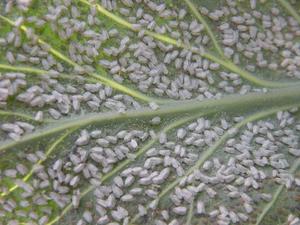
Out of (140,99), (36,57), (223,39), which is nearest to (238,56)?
(223,39)

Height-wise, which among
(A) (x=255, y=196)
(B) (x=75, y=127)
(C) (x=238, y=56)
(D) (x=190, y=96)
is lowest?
(A) (x=255, y=196)

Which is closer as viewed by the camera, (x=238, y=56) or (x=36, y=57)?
(x=36, y=57)

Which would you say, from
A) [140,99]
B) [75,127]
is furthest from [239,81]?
[75,127]

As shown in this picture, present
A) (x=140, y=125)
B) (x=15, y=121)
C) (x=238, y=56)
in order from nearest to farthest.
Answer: (x=15, y=121), (x=140, y=125), (x=238, y=56)

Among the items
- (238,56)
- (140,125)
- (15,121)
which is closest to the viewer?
(15,121)

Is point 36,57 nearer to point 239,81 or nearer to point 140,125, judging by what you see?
point 140,125

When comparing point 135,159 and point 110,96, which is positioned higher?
point 110,96
